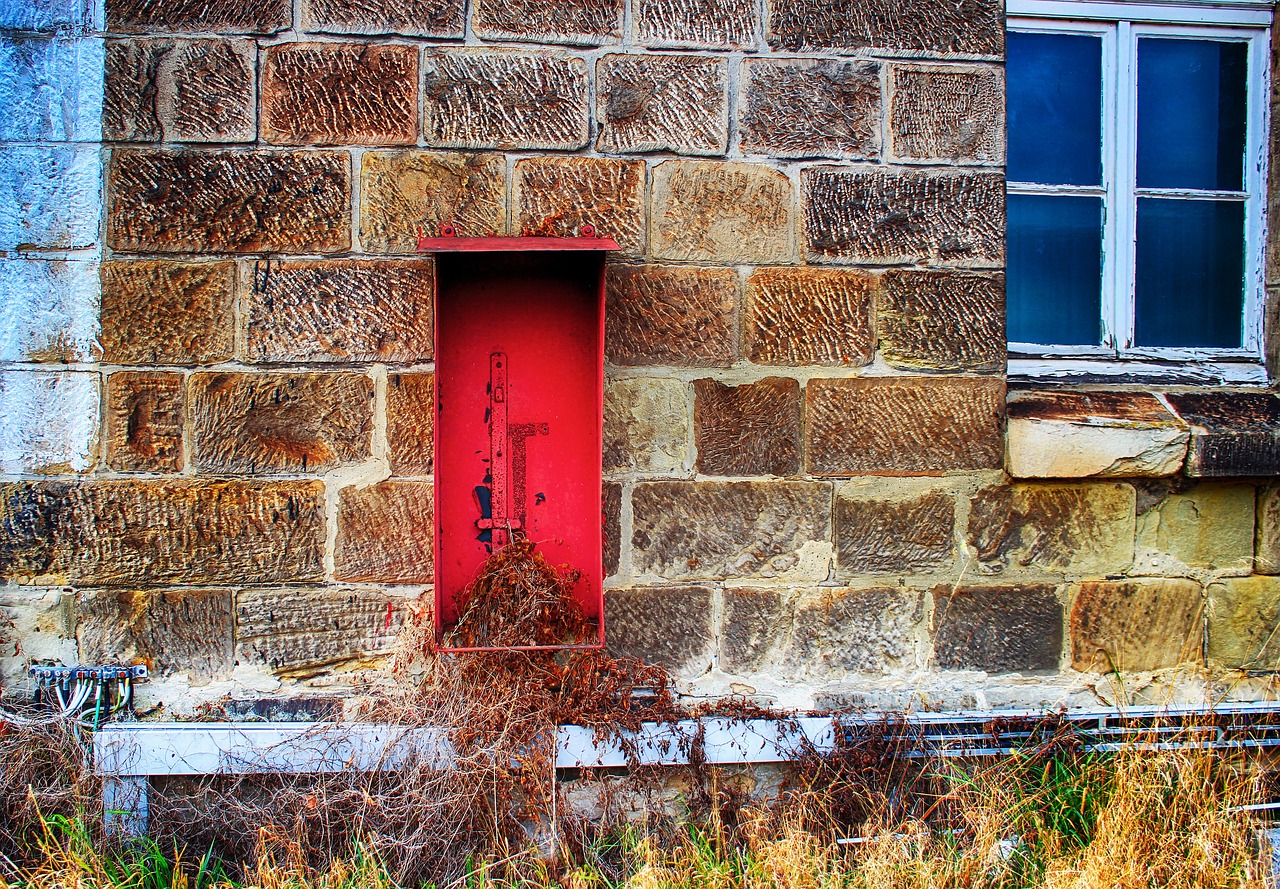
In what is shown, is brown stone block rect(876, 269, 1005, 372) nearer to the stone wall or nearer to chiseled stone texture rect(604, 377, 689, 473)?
the stone wall

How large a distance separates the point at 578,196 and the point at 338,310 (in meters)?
0.81

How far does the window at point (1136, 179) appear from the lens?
9.72 feet

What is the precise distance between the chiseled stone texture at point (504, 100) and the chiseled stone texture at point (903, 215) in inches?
30.1

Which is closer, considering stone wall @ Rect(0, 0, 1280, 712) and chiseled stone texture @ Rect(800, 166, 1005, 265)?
stone wall @ Rect(0, 0, 1280, 712)

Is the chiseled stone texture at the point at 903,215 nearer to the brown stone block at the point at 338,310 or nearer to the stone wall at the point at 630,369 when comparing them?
the stone wall at the point at 630,369

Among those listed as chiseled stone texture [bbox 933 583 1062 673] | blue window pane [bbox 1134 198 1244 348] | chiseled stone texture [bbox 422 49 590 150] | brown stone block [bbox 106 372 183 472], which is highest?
chiseled stone texture [bbox 422 49 590 150]

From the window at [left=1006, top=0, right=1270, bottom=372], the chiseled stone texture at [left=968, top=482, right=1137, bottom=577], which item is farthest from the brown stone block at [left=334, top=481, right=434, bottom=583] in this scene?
the window at [left=1006, top=0, right=1270, bottom=372]

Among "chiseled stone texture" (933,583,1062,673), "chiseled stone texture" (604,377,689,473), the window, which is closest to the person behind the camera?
"chiseled stone texture" (604,377,689,473)

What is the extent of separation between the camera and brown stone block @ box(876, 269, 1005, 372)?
2.71 m

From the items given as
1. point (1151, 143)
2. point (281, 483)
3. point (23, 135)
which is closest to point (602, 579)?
point (281, 483)

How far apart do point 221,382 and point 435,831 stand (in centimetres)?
145

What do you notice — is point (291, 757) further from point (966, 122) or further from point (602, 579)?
point (966, 122)

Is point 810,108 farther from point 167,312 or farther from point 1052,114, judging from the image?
point 167,312

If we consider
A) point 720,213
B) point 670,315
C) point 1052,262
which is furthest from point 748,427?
point 1052,262
